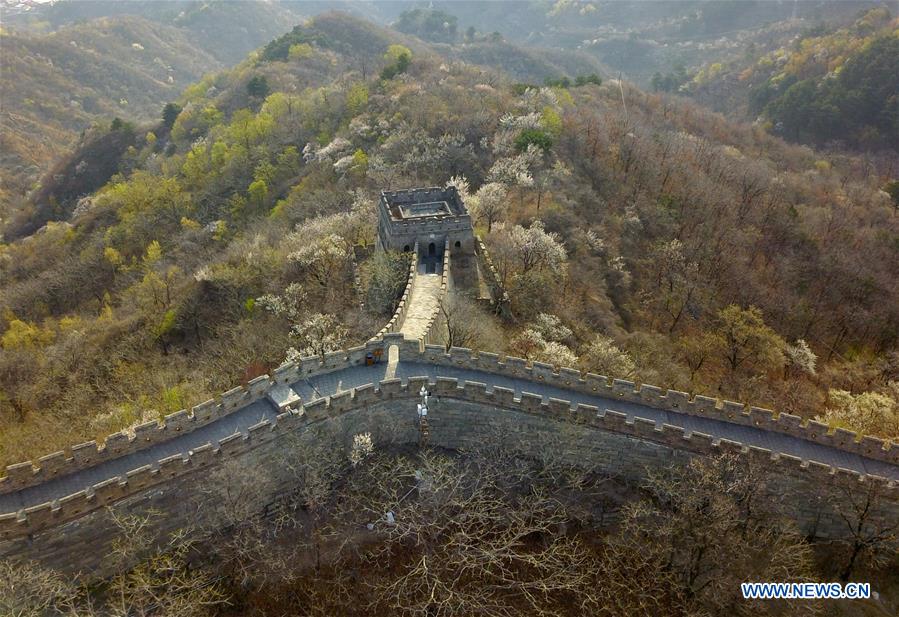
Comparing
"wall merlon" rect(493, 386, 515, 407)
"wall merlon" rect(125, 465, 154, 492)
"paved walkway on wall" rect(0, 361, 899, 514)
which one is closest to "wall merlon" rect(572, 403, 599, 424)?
"paved walkway on wall" rect(0, 361, 899, 514)

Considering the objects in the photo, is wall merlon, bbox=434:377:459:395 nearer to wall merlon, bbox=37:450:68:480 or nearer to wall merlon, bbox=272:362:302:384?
wall merlon, bbox=272:362:302:384

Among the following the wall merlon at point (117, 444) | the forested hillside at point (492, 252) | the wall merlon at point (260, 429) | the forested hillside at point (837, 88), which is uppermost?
the forested hillside at point (837, 88)

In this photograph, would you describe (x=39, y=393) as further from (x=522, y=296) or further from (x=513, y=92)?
(x=513, y=92)

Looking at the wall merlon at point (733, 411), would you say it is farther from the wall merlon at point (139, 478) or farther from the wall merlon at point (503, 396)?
the wall merlon at point (139, 478)

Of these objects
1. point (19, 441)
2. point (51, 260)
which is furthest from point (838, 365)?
point (51, 260)

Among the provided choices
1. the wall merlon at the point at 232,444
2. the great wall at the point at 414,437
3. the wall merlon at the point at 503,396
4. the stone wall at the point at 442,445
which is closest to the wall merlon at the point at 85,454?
the great wall at the point at 414,437

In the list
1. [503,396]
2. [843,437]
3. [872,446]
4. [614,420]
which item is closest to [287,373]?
[503,396]
